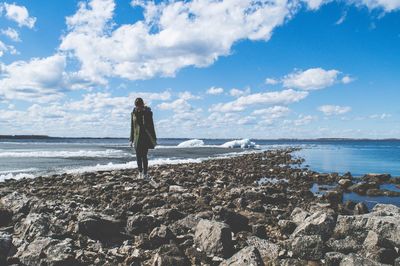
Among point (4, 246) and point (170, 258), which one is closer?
point (170, 258)

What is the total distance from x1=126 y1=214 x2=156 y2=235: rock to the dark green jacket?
5.53 meters

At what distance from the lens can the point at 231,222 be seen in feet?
23.1

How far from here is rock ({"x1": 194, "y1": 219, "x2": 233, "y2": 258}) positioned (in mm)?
5656

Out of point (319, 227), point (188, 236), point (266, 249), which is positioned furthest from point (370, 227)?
point (188, 236)

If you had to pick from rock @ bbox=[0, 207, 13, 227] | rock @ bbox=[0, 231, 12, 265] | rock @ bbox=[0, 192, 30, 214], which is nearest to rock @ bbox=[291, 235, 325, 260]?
rock @ bbox=[0, 231, 12, 265]

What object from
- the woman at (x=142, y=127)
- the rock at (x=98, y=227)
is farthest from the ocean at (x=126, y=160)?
the rock at (x=98, y=227)

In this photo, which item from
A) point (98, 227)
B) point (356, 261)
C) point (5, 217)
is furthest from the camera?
point (5, 217)

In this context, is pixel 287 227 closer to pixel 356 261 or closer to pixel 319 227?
pixel 319 227

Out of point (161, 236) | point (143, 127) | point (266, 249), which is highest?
point (143, 127)

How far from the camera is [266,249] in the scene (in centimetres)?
582

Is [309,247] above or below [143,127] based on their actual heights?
below

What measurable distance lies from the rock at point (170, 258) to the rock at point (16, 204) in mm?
4209

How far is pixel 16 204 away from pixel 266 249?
5905mm

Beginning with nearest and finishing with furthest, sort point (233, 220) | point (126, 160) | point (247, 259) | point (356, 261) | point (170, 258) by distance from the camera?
point (247, 259) < point (356, 261) < point (170, 258) < point (233, 220) < point (126, 160)
